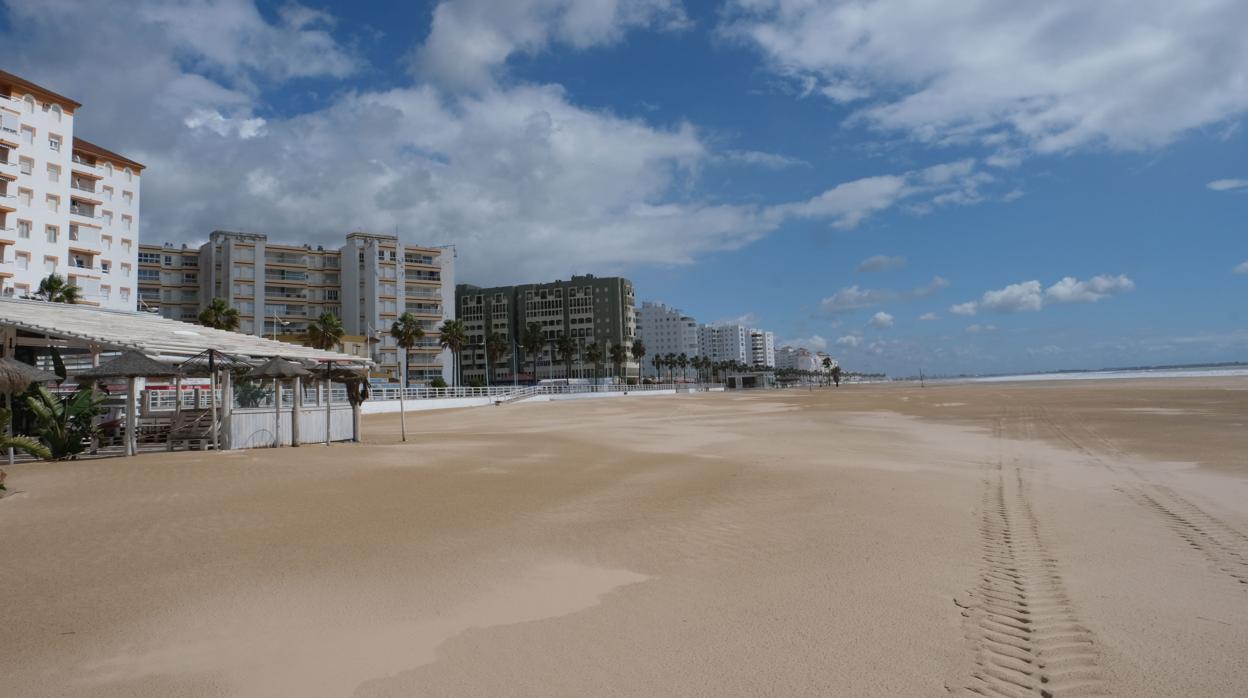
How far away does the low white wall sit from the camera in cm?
4216

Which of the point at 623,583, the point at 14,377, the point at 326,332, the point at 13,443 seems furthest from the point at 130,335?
the point at 326,332

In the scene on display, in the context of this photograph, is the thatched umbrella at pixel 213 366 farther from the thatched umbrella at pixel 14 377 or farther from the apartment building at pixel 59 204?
the apartment building at pixel 59 204

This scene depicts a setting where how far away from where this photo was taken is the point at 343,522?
859 cm

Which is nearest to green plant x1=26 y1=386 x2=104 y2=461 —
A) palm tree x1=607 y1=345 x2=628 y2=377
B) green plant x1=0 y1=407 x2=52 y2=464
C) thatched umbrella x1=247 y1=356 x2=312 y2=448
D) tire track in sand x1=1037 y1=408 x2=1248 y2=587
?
green plant x1=0 y1=407 x2=52 y2=464

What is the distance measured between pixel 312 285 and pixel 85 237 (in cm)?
3239

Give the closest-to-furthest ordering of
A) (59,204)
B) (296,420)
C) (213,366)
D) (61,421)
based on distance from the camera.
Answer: (61,421) → (213,366) → (296,420) → (59,204)

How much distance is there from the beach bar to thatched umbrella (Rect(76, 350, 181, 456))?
0.02 meters

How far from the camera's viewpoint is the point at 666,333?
195000mm

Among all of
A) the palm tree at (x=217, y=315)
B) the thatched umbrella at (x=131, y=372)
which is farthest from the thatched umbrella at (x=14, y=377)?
the palm tree at (x=217, y=315)

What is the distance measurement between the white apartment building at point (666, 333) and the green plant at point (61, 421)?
174989 mm

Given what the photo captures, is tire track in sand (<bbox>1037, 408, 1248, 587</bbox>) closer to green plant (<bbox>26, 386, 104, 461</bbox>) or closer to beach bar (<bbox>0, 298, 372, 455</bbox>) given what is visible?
beach bar (<bbox>0, 298, 372, 455</bbox>)

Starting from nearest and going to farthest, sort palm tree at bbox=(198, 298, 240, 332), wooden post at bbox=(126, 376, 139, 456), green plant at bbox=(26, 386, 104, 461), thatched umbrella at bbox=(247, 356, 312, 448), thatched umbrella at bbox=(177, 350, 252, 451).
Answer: green plant at bbox=(26, 386, 104, 461) < wooden post at bbox=(126, 376, 139, 456) < thatched umbrella at bbox=(177, 350, 252, 451) < thatched umbrella at bbox=(247, 356, 312, 448) < palm tree at bbox=(198, 298, 240, 332)

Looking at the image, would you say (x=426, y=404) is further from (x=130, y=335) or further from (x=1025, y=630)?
(x=1025, y=630)

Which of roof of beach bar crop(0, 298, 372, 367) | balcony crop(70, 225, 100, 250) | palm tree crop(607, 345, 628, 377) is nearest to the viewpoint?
roof of beach bar crop(0, 298, 372, 367)
